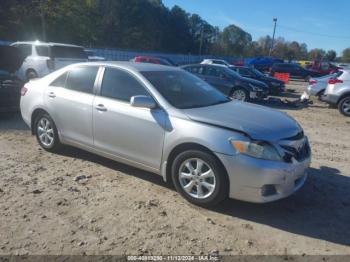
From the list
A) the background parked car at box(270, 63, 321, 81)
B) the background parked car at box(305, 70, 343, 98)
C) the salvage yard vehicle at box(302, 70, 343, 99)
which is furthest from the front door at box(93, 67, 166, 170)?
the background parked car at box(270, 63, 321, 81)

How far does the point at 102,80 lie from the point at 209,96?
158cm

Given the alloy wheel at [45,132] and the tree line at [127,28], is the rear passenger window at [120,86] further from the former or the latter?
the tree line at [127,28]

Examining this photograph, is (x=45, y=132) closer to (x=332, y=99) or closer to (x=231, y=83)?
(x=231, y=83)

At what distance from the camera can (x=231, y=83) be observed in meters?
13.7

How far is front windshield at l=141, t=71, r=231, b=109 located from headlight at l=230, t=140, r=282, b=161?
3.30 feet

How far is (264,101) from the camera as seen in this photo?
14.4 metres

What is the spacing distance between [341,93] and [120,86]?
958 centimetres

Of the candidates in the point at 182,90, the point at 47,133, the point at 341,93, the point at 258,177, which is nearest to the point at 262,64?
the point at 341,93

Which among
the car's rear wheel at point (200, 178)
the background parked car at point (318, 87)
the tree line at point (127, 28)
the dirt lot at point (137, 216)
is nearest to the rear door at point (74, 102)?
the dirt lot at point (137, 216)

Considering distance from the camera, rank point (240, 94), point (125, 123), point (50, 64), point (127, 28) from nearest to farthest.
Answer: point (125, 123) < point (50, 64) < point (240, 94) < point (127, 28)

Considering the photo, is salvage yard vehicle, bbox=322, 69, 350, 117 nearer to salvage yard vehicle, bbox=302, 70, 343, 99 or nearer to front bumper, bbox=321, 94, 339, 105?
front bumper, bbox=321, 94, 339, 105

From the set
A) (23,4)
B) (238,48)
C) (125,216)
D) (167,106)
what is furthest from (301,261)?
Answer: (238,48)

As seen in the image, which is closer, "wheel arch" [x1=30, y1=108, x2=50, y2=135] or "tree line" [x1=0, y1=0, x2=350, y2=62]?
"wheel arch" [x1=30, y1=108, x2=50, y2=135]

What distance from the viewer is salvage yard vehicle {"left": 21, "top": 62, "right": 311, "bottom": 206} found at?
13.1 feet
